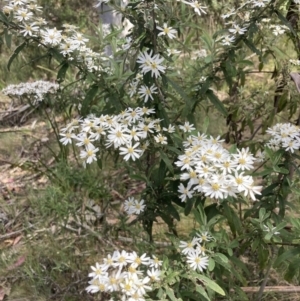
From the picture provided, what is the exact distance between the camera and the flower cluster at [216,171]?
1.28m

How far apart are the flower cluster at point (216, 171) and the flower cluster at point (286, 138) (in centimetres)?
20

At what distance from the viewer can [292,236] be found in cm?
152

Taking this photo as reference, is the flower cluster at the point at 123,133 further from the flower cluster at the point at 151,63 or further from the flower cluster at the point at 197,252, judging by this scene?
the flower cluster at the point at 197,252

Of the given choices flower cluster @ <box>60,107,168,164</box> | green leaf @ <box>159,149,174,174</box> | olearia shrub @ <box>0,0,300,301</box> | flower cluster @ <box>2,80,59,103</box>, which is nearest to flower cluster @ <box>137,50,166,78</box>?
olearia shrub @ <box>0,0,300,301</box>

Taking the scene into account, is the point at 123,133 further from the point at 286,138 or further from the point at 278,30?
the point at 278,30

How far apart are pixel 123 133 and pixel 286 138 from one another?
0.57 meters

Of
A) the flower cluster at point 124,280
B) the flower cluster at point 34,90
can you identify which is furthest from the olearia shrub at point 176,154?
the flower cluster at point 34,90

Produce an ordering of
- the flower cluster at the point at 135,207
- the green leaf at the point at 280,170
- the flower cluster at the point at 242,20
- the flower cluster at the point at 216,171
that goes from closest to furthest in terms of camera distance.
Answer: the flower cluster at the point at 216,171, the green leaf at the point at 280,170, the flower cluster at the point at 242,20, the flower cluster at the point at 135,207

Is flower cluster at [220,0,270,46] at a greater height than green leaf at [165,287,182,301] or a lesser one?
greater

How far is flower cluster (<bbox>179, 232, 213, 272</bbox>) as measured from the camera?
1.34 m

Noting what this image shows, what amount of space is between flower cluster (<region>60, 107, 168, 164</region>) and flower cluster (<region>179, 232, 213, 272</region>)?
13.2 inches

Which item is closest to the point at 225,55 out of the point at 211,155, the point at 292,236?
the point at 211,155

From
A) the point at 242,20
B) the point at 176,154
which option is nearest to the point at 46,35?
the point at 176,154

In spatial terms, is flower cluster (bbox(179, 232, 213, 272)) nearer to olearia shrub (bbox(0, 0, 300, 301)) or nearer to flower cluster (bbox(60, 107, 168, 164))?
olearia shrub (bbox(0, 0, 300, 301))
